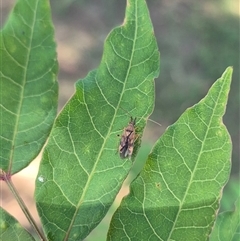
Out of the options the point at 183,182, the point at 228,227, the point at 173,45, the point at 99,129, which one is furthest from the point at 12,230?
the point at 173,45

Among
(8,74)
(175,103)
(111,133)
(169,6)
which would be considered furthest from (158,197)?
(169,6)

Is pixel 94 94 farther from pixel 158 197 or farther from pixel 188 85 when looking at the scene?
pixel 188 85

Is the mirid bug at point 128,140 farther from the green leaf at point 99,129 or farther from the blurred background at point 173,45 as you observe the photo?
the blurred background at point 173,45

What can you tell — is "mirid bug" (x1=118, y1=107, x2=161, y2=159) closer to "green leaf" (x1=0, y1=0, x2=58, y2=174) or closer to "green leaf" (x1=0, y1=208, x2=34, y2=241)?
"green leaf" (x1=0, y1=0, x2=58, y2=174)

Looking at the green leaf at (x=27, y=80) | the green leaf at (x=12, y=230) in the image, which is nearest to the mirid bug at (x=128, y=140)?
the green leaf at (x=27, y=80)

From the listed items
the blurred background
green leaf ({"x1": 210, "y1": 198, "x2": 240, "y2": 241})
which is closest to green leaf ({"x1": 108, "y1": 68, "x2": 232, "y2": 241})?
green leaf ({"x1": 210, "y1": 198, "x2": 240, "y2": 241})

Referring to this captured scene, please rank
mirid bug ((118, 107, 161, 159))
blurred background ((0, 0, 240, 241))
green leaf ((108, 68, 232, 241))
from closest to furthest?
green leaf ((108, 68, 232, 241)), mirid bug ((118, 107, 161, 159)), blurred background ((0, 0, 240, 241))
